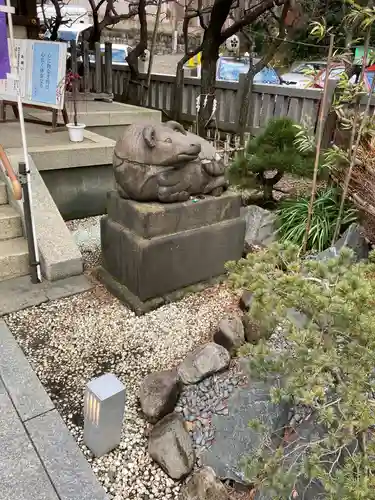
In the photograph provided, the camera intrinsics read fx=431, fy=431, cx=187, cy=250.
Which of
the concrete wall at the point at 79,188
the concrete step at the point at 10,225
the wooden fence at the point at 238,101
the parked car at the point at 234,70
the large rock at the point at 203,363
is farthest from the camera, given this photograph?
the parked car at the point at 234,70

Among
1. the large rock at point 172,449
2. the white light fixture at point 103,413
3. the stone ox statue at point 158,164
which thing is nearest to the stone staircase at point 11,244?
the stone ox statue at point 158,164

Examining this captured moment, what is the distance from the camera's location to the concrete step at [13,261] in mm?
4090

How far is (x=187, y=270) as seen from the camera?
3.89 m

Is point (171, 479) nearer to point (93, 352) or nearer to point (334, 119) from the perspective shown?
point (93, 352)

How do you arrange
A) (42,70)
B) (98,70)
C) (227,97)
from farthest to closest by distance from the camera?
1. (98,70)
2. (227,97)
3. (42,70)

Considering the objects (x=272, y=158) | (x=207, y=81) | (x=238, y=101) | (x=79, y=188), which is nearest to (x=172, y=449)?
(x=272, y=158)

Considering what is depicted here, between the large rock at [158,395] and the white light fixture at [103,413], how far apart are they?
0.89 feet

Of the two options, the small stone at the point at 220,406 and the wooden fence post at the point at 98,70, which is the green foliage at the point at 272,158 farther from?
the wooden fence post at the point at 98,70

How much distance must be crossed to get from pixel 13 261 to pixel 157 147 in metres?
1.82

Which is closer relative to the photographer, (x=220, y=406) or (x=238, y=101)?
(x=220, y=406)

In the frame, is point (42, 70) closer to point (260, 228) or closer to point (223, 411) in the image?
point (260, 228)

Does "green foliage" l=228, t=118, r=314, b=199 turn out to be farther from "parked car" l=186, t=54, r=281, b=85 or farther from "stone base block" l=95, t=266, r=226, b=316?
"parked car" l=186, t=54, r=281, b=85

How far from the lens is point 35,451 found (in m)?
2.37

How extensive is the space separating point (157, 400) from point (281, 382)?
940 mm
